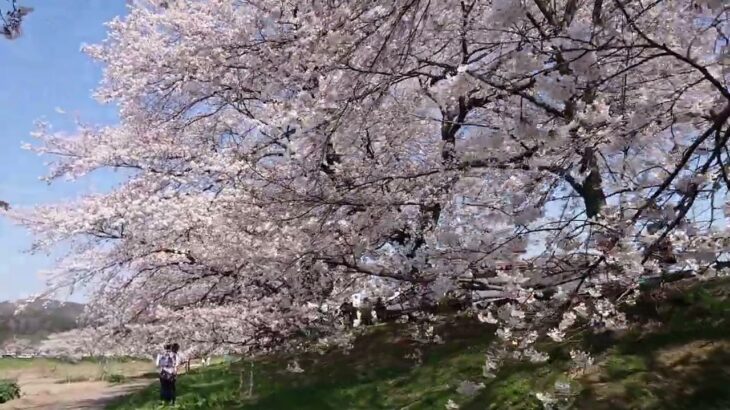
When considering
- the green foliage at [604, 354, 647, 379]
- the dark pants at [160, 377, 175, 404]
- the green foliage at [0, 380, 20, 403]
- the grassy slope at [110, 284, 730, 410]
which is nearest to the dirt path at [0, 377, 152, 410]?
the green foliage at [0, 380, 20, 403]

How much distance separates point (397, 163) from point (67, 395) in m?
16.6

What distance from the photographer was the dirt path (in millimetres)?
17078

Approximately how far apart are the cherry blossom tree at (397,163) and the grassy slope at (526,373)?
2.34 feet

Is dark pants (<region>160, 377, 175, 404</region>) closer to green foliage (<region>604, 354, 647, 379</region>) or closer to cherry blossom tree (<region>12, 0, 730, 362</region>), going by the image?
cherry blossom tree (<region>12, 0, 730, 362</region>)

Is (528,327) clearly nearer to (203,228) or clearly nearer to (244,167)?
(244,167)

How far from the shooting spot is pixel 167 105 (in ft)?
36.0

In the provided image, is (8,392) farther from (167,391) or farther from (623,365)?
(623,365)

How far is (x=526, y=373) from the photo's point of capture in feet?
24.9

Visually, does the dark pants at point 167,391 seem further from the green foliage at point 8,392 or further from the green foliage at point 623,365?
the green foliage at point 623,365

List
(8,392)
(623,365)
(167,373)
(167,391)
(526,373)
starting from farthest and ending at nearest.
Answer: (8,392)
(167,391)
(167,373)
(526,373)
(623,365)

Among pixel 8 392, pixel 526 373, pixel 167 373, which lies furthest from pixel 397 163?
pixel 8 392

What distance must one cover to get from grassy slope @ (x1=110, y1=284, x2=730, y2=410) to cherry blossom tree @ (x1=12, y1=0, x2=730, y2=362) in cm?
71

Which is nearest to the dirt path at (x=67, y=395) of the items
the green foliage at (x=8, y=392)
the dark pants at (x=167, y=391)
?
the green foliage at (x=8, y=392)

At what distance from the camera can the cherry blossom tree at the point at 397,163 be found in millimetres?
4090
